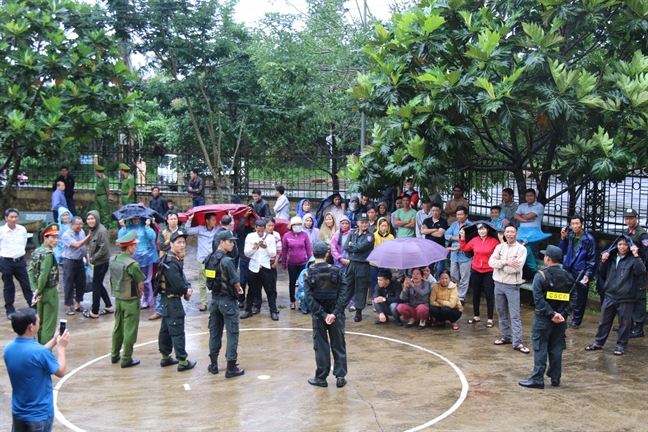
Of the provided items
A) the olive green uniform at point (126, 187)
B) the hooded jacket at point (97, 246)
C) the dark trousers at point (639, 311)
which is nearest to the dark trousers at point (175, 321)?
the hooded jacket at point (97, 246)

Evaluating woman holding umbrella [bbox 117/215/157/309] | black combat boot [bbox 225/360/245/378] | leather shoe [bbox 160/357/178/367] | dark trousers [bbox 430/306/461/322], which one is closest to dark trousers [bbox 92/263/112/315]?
woman holding umbrella [bbox 117/215/157/309]

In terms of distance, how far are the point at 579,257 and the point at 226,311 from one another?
5546 mm

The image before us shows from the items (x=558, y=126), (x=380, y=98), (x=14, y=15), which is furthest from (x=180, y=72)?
(x=558, y=126)

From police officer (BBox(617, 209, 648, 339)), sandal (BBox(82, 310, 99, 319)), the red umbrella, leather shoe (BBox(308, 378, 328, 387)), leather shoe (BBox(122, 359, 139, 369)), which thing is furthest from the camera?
the red umbrella

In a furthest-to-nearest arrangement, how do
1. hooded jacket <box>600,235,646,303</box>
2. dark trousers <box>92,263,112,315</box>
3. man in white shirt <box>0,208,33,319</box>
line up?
dark trousers <box>92,263,112,315</box> < man in white shirt <box>0,208,33,319</box> < hooded jacket <box>600,235,646,303</box>

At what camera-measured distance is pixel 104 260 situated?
12.1 metres

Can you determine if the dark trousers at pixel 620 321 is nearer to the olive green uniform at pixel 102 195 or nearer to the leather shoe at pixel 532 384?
the leather shoe at pixel 532 384

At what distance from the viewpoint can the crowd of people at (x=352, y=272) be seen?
9.09 metres

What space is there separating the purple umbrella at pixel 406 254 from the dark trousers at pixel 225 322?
2754mm

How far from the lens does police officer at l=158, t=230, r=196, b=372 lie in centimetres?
921

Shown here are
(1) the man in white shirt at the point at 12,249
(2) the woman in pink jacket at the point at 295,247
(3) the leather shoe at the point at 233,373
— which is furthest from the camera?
(2) the woman in pink jacket at the point at 295,247

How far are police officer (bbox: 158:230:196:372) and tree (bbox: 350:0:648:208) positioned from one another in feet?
15.5

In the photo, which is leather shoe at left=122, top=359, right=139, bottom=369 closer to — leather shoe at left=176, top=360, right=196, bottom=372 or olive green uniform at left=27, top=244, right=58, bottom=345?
leather shoe at left=176, top=360, right=196, bottom=372

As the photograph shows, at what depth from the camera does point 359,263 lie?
11930 millimetres
